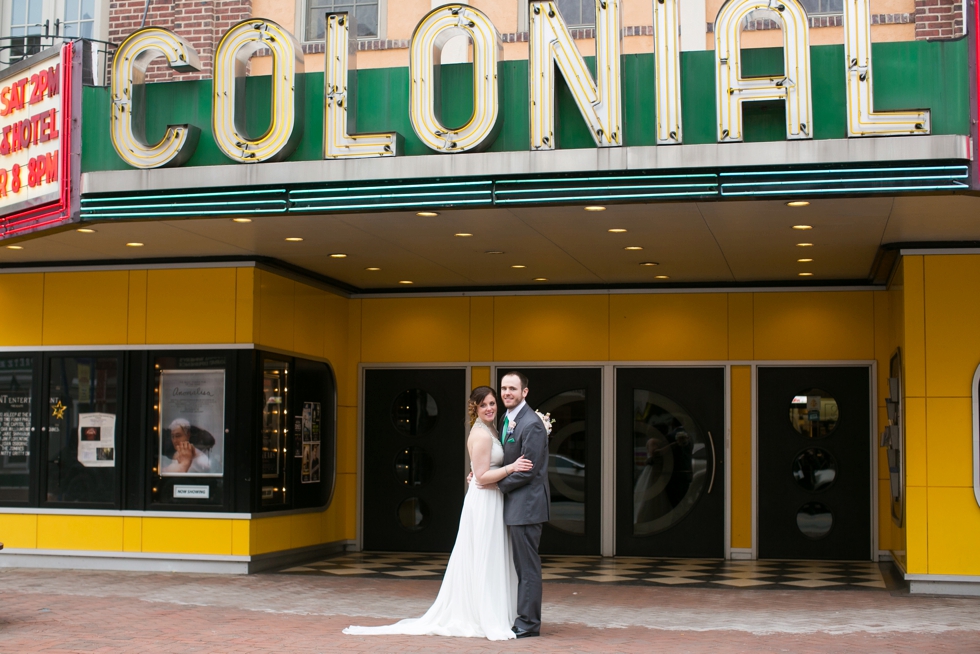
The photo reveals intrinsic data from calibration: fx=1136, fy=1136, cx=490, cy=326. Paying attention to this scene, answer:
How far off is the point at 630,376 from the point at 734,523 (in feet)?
6.85

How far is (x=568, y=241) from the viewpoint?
34.3ft

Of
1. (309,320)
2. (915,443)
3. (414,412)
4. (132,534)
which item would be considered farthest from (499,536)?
(414,412)

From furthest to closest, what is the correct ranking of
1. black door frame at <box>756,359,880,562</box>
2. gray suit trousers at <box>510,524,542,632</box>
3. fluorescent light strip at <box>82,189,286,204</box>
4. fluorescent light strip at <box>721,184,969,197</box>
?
black door frame at <box>756,359,880,562</box> → fluorescent light strip at <box>82,189,286,204</box> → gray suit trousers at <box>510,524,542,632</box> → fluorescent light strip at <box>721,184,969,197</box>

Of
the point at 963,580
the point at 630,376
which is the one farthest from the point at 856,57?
the point at 630,376

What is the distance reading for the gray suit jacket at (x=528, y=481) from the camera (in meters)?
7.89

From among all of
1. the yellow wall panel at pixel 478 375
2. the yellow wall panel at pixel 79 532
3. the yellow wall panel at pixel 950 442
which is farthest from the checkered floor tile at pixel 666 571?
the yellow wall panel at pixel 478 375

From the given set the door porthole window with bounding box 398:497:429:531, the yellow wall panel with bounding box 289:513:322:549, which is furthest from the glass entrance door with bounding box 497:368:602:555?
the yellow wall panel with bounding box 289:513:322:549

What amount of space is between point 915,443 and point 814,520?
2.98 m

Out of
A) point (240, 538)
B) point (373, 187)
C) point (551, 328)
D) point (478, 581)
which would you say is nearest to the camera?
point (478, 581)

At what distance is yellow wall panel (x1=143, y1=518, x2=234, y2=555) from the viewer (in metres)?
11.4

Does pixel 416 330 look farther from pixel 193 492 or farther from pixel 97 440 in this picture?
pixel 97 440

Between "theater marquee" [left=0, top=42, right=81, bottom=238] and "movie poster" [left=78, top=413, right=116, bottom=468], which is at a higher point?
"theater marquee" [left=0, top=42, right=81, bottom=238]

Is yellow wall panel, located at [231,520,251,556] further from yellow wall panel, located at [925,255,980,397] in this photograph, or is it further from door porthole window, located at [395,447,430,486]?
yellow wall panel, located at [925,255,980,397]

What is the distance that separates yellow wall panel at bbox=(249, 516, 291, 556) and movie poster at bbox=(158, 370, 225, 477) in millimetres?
697
